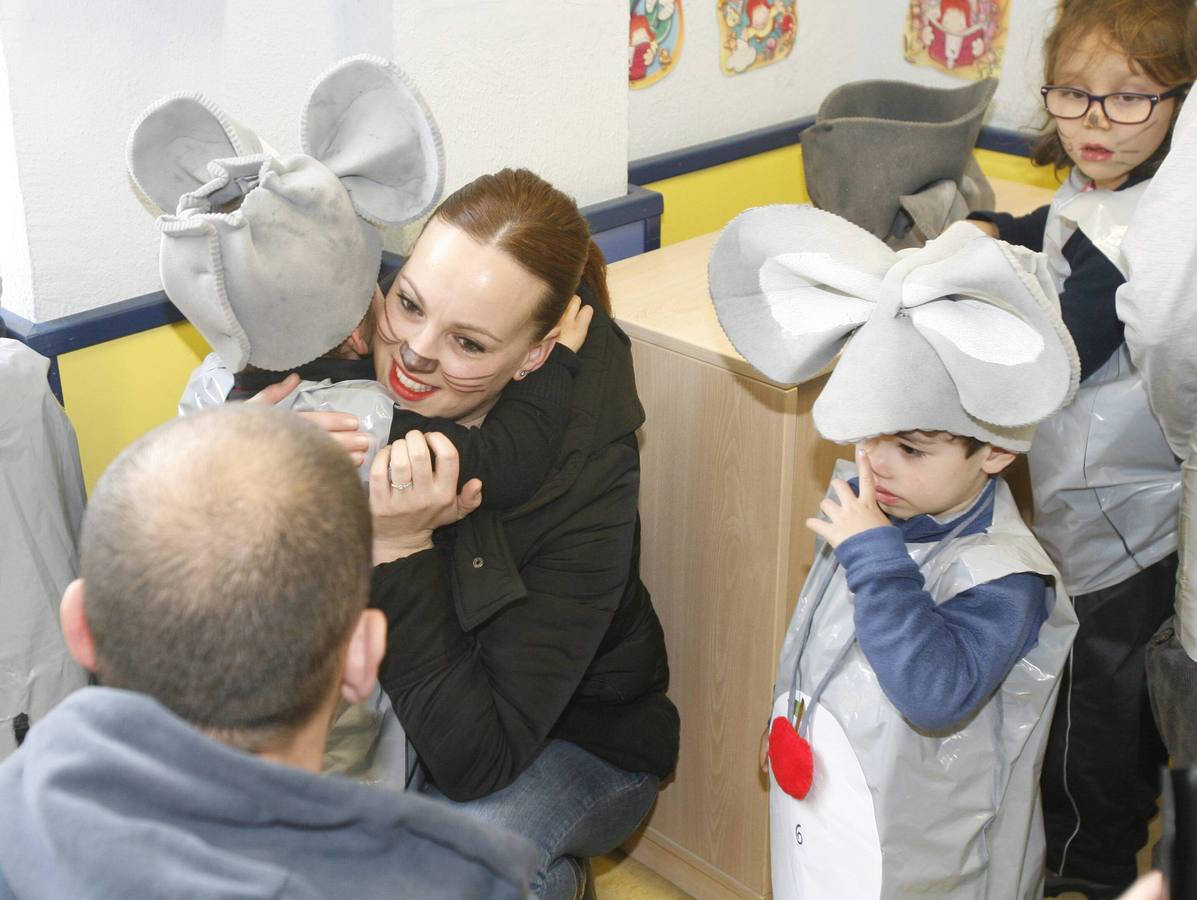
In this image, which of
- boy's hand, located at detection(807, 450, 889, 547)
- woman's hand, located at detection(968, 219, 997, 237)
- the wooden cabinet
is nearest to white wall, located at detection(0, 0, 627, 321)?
the wooden cabinet

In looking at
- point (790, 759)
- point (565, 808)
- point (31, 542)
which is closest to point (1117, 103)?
point (790, 759)

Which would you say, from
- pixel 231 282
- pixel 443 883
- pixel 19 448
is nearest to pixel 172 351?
pixel 19 448

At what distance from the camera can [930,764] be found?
1.52 meters

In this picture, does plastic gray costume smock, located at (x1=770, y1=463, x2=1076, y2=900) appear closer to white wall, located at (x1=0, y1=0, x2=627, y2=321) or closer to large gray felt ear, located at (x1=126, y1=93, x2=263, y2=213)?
large gray felt ear, located at (x1=126, y1=93, x2=263, y2=213)

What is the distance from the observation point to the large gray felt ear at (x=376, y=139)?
153cm

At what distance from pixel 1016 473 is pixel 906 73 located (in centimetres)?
123

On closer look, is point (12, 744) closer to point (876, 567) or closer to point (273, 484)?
point (273, 484)

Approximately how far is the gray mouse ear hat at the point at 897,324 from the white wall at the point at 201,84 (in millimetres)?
699

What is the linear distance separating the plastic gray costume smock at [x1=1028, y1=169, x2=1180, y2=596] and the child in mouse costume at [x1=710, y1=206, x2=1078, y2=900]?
0.30 m

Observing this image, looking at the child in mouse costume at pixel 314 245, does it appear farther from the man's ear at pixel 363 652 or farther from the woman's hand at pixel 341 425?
the man's ear at pixel 363 652

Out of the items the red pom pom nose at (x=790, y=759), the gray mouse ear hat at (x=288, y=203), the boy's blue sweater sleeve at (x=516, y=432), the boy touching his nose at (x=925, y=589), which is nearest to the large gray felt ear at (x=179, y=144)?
the gray mouse ear hat at (x=288, y=203)

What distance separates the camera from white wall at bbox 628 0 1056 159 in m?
2.62

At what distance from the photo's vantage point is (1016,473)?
2.06m

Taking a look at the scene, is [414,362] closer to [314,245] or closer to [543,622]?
[314,245]
